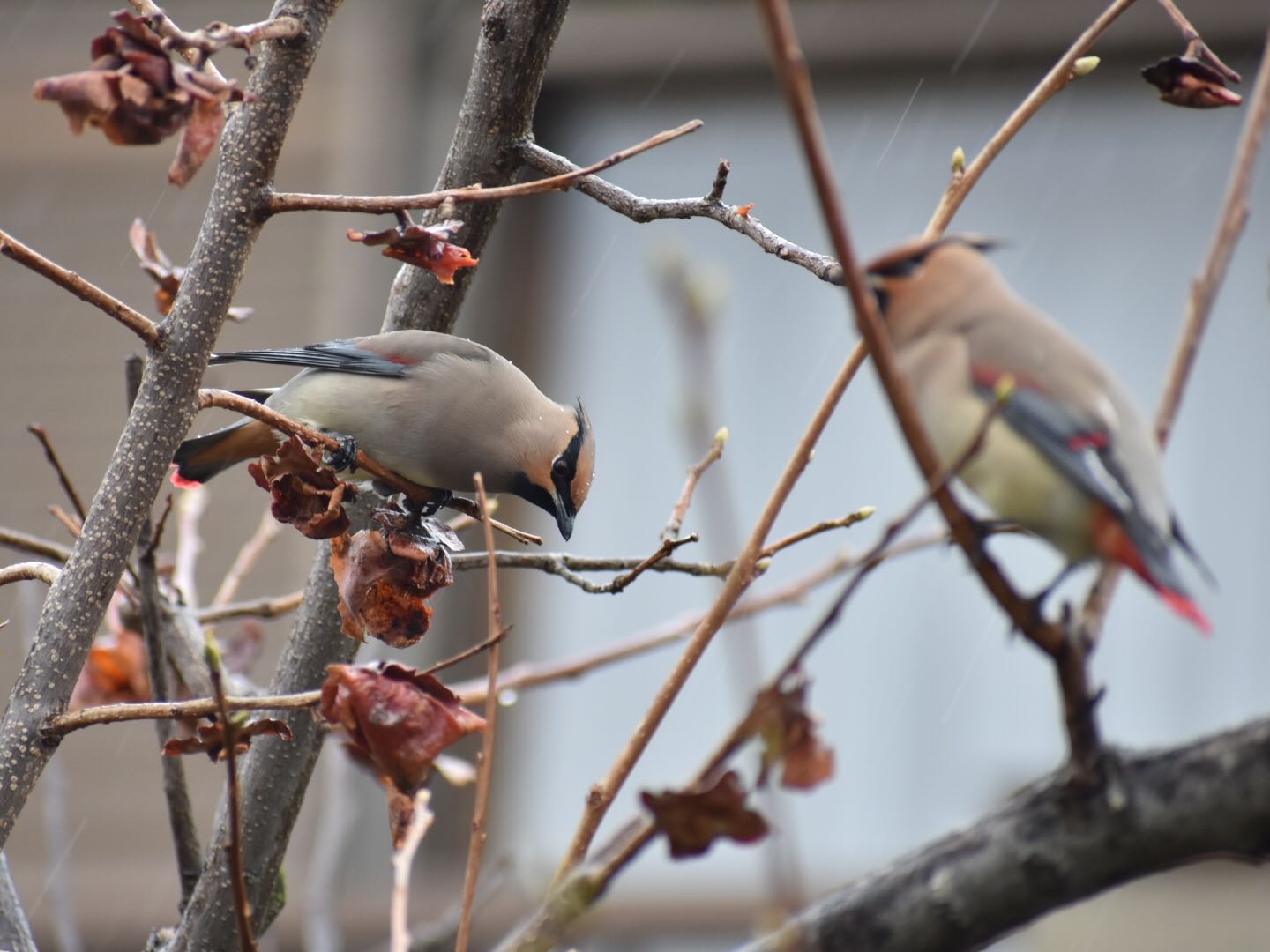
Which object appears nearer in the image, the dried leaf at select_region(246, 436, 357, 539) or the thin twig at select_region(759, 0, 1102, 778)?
the thin twig at select_region(759, 0, 1102, 778)

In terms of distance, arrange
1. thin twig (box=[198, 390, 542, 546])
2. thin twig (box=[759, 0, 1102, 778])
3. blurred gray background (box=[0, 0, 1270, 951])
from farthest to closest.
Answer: blurred gray background (box=[0, 0, 1270, 951]) → thin twig (box=[198, 390, 542, 546]) → thin twig (box=[759, 0, 1102, 778])

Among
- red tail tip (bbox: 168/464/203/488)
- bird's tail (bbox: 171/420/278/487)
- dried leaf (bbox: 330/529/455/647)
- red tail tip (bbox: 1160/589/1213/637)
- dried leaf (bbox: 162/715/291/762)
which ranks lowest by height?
red tail tip (bbox: 1160/589/1213/637)

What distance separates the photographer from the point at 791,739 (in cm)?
157

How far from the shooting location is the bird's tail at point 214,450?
308 cm

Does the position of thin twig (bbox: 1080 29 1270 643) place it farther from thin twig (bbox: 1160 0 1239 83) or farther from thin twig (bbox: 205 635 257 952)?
thin twig (bbox: 1160 0 1239 83)

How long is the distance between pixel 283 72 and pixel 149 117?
32 cm

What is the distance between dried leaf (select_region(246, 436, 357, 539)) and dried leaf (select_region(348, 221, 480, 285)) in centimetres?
30

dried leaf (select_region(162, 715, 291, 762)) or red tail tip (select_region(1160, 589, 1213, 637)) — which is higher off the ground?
dried leaf (select_region(162, 715, 291, 762))

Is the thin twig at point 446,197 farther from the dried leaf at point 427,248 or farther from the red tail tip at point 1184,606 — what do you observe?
the red tail tip at point 1184,606

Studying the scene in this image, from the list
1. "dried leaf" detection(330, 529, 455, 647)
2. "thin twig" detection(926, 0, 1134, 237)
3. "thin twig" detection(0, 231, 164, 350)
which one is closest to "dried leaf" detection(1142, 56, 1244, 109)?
"thin twig" detection(926, 0, 1134, 237)

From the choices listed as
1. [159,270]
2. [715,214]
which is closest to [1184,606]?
[715,214]

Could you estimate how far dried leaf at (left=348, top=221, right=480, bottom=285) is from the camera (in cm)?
180

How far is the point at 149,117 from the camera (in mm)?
1540

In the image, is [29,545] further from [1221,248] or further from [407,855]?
[1221,248]
